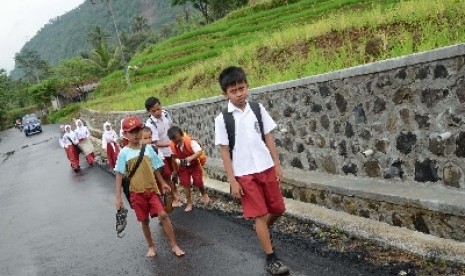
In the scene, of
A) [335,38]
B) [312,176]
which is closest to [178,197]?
[312,176]

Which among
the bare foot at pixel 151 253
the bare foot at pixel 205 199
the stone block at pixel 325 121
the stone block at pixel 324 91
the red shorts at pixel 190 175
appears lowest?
the bare foot at pixel 205 199

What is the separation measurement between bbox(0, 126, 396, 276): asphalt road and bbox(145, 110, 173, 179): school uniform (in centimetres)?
79

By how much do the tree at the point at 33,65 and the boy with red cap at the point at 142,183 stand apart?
115691mm

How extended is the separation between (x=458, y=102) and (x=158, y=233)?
4.46 m

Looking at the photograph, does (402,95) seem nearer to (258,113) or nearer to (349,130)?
(349,130)

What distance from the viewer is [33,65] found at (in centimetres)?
11981

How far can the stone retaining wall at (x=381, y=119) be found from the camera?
4574mm

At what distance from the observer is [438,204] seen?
4.27 meters

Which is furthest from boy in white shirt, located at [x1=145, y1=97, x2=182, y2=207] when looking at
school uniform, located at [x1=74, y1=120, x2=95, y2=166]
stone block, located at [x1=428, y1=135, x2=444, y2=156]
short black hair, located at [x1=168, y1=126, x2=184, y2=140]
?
school uniform, located at [x1=74, y1=120, x2=95, y2=166]

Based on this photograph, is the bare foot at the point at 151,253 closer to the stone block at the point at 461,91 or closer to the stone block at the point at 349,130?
the stone block at the point at 349,130

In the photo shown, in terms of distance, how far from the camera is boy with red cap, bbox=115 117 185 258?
5.86m

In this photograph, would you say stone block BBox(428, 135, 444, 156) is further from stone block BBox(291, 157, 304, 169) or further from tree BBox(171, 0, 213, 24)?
tree BBox(171, 0, 213, 24)

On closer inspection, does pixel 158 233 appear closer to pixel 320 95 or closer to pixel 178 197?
pixel 178 197

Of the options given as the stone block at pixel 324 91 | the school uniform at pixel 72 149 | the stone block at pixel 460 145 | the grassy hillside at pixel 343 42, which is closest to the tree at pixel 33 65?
the school uniform at pixel 72 149
